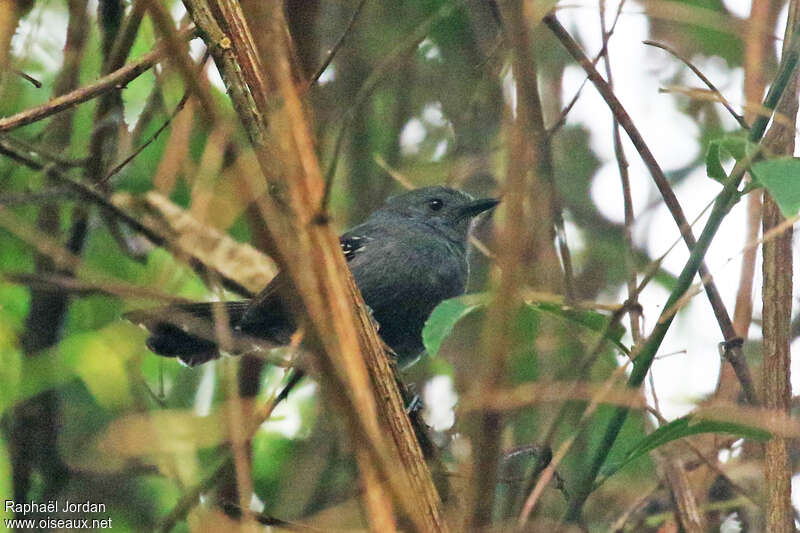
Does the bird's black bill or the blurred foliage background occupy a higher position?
the bird's black bill

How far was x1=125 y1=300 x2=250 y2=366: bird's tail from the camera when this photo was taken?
3.90 meters

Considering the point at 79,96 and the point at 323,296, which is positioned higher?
the point at 79,96

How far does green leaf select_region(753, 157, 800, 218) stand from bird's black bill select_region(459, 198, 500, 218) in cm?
348

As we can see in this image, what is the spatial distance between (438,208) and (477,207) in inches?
13.8

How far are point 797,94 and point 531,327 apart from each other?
4.13 feet

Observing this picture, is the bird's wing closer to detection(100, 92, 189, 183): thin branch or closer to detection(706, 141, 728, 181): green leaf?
detection(100, 92, 189, 183): thin branch

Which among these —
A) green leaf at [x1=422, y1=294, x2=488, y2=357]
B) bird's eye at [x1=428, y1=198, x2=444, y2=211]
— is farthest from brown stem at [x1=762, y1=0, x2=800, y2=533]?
bird's eye at [x1=428, y1=198, x2=444, y2=211]

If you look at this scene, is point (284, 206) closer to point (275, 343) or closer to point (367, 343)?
point (367, 343)

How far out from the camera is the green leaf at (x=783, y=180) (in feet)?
5.34

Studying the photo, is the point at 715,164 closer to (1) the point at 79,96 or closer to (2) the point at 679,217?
(2) the point at 679,217

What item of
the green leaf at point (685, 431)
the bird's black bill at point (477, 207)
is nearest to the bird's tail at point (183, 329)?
the bird's black bill at point (477, 207)

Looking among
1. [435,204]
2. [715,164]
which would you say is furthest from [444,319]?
[435,204]

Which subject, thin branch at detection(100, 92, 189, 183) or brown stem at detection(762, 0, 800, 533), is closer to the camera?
brown stem at detection(762, 0, 800, 533)

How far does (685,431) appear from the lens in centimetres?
204
